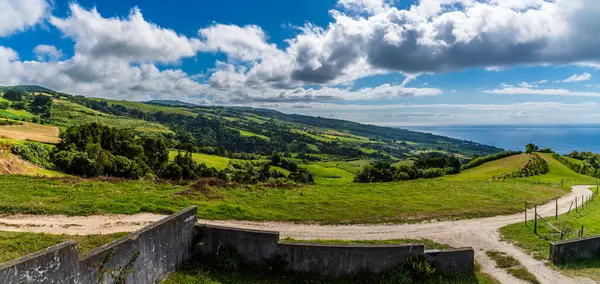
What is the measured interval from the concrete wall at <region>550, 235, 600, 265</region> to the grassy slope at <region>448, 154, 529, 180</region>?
46333 mm

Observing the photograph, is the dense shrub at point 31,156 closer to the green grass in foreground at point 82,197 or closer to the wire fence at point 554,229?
the green grass in foreground at point 82,197

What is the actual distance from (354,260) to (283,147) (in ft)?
496

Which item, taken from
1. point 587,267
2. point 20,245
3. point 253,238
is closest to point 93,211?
point 20,245

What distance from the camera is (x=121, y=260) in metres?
10.6

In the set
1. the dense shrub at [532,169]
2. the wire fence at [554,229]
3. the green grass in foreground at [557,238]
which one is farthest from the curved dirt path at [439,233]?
the dense shrub at [532,169]

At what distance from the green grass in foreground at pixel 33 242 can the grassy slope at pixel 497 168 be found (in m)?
57.5

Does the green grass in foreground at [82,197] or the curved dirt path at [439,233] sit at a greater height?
the green grass in foreground at [82,197]

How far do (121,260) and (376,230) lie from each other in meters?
13.1

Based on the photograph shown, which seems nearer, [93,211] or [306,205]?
[93,211]

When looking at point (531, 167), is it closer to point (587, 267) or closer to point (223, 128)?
point (587, 267)

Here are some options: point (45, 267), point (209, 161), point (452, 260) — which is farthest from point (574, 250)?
point (209, 161)

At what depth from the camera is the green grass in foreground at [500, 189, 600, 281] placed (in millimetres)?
14672

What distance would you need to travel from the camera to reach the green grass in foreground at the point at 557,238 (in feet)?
48.1

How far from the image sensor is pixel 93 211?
58.7 ft
